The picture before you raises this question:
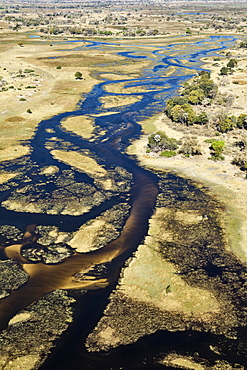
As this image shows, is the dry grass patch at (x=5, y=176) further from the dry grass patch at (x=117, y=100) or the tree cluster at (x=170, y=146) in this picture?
the dry grass patch at (x=117, y=100)

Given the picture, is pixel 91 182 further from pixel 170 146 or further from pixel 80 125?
pixel 80 125

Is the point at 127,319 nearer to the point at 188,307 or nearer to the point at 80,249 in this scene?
the point at 188,307

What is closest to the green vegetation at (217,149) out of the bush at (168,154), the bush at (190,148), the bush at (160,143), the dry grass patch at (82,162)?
the bush at (190,148)

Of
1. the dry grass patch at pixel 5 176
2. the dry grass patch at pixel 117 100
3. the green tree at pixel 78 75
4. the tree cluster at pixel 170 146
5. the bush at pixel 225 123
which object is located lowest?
the dry grass patch at pixel 5 176

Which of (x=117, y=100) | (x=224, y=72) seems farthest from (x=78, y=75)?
(x=224, y=72)

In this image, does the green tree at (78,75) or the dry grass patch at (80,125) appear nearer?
the dry grass patch at (80,125)

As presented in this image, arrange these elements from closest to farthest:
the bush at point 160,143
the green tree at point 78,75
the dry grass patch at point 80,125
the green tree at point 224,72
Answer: the bush at point 160,143, the dry grass patch at point 80,125, the green tree at point 78,75, the green tree at point 224,72
